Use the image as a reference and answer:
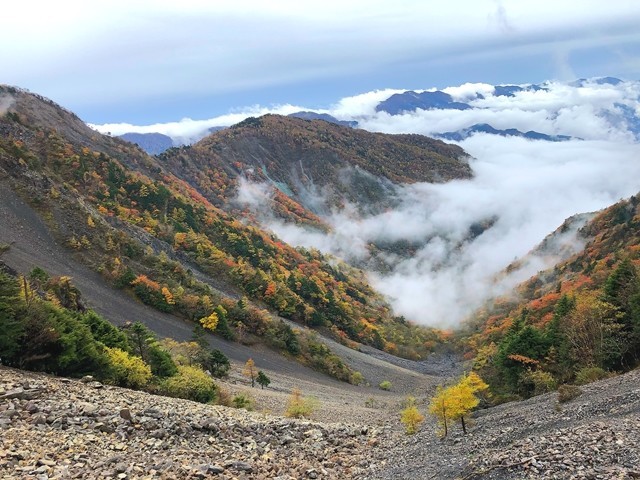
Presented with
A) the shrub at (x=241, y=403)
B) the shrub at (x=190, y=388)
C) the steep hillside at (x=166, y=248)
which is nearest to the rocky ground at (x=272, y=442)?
the shrub at (x=190, y=388)

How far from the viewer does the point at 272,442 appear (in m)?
24.7

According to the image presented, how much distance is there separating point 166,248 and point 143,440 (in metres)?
105

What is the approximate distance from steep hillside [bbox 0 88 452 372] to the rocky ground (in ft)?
216

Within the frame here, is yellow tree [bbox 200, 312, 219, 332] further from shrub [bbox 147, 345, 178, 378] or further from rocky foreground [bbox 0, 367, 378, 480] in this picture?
rocky foreground [bbox 0, 367, 378, 480]

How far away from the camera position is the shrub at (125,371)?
3203cm

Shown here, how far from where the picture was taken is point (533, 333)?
49688mm

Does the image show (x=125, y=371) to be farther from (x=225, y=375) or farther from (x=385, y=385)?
(x=385, y=385)

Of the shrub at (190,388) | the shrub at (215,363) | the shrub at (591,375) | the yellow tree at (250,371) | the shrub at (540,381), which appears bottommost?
the yellow tree at (250,371)

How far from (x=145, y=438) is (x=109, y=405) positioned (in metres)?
3.62

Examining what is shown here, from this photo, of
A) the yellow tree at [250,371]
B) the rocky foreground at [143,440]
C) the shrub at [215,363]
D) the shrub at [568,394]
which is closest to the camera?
the rocky foreground at [143,440]

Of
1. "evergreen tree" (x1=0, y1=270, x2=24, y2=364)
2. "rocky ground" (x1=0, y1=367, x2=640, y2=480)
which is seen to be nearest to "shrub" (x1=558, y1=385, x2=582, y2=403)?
"rocky ground" (x1=0, y1=367, x2=640, y2=480)

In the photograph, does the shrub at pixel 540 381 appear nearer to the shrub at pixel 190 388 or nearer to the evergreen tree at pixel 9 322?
the shrub at pixel 190 388

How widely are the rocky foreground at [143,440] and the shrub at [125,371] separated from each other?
14.8 ft

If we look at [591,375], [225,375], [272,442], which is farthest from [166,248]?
[272,442]
